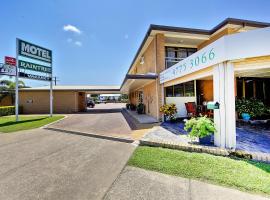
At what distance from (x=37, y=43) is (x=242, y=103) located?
1918 cm

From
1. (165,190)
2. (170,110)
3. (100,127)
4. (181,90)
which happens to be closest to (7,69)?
(100,127)

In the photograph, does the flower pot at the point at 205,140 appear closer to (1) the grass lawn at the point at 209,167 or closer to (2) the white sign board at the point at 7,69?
(1) the grass lawn at the point at 209,167

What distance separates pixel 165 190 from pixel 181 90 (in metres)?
9.88

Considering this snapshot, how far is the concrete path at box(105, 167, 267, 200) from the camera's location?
3012 mm

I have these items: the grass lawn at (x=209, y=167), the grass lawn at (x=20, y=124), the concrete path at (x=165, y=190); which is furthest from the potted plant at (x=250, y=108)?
the grass lawn at (x=20, y=124)

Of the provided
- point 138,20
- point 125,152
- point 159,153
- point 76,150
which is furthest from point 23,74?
point 159,153

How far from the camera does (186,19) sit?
12.7 m

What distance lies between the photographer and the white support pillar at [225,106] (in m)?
5.12

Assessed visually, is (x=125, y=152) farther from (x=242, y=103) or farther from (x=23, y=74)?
(x=23, y=74)

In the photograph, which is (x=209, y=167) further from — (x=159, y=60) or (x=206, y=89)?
(x=206, y=89)

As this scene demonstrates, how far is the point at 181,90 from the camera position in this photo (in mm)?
12359

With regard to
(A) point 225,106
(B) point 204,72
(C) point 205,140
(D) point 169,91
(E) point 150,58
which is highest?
(E) point 150,58

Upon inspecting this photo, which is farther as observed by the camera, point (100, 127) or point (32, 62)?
→ point (32, 62)

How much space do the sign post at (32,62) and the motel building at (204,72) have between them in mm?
5366
